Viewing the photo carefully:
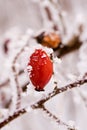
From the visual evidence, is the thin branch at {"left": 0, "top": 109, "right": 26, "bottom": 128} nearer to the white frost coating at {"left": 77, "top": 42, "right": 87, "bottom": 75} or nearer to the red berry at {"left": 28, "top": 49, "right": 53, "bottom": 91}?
the red berry at {"left": 28, "top": 49, "right": 53, "bottom": 91}

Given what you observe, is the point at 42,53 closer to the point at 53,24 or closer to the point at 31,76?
the point at 31,76

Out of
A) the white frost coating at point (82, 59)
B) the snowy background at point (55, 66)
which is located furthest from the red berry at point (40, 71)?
the white frost coating at point (82, 59)

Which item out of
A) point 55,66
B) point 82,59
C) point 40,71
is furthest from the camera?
point 82,59

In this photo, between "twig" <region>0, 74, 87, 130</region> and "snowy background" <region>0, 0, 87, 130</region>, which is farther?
"snowy background" <region>0, 0, 87, 130</region>

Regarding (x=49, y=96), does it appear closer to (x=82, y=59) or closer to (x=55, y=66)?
(x=55, y=66)

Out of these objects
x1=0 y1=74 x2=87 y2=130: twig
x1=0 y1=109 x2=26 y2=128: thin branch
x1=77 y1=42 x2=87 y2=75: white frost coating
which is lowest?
x1=0 y1=109 x2=26 y2=128: thin branch

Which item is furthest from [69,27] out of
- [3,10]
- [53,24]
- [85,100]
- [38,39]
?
[3,10]

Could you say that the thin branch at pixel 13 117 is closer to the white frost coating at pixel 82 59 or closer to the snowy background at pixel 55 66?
the snowy background at pixel 55 66

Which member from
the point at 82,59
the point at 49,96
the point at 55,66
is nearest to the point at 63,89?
the point at 49,96

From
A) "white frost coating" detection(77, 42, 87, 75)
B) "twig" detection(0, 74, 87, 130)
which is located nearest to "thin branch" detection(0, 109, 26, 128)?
"twig" detection(0, 74, 87, 130)
